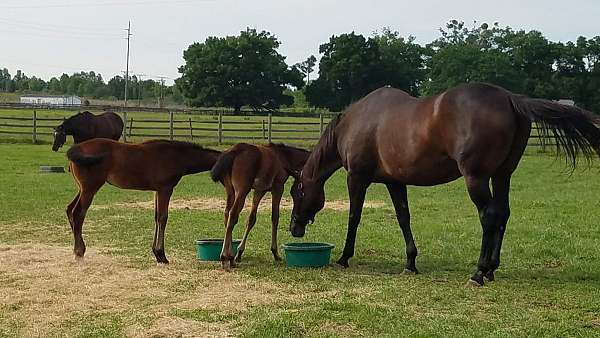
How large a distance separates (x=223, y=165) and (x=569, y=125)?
3.40m

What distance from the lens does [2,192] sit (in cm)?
1345

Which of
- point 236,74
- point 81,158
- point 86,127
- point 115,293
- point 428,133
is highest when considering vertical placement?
point 236,74

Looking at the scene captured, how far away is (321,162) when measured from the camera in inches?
309

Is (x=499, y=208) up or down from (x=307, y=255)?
up

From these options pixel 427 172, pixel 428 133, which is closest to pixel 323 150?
→ pixel 427 172

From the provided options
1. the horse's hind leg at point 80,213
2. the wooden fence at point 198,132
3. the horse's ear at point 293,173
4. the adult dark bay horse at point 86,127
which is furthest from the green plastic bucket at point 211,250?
the wooden fence at point 198,132

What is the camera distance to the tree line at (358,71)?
2210 inches

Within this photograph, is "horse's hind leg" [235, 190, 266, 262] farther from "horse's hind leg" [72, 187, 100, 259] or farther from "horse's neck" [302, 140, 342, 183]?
"horse's hind leg" [72, 187, 100, 259]

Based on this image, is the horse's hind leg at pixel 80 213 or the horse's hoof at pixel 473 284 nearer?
the horse's hoof at pixel 473 284

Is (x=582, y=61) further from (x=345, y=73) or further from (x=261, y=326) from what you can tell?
(x=261, y=326)

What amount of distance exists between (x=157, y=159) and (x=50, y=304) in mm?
2268

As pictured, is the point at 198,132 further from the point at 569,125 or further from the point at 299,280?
the point at 569,125

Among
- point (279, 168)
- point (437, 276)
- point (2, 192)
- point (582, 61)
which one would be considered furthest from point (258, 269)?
point (582, 61)

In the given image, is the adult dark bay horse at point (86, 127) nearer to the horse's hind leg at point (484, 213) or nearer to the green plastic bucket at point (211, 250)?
the green plastic bucket at point (211, 250)
